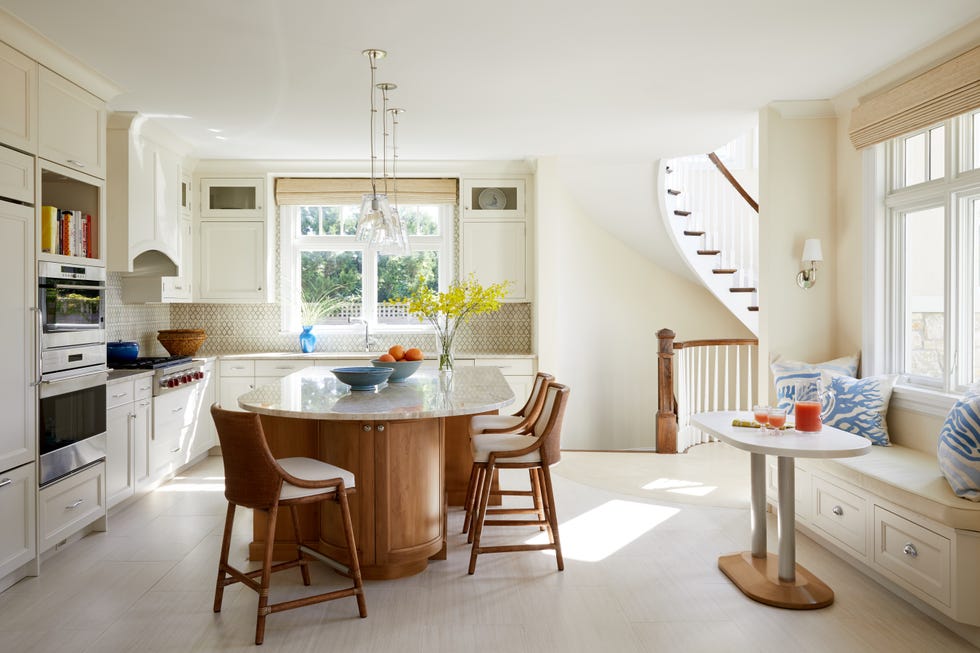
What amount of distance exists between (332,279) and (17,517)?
12.9 feet

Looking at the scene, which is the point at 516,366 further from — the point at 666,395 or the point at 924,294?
the point at 924,294

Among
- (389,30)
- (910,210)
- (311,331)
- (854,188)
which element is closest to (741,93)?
(854,188)

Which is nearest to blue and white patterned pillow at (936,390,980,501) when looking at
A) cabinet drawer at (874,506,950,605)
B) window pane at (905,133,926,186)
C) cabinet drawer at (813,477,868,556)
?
cabinet drawer at (874,506,950,605)

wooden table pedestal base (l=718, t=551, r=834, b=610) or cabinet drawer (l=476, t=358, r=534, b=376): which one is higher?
cabinet drawer (l=476, t=358, r=534, b=376)

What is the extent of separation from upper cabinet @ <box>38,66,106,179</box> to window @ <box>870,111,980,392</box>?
4.60 m

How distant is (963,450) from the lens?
2842mm

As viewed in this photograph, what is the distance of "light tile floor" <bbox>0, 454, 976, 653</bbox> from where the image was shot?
269 centimetres

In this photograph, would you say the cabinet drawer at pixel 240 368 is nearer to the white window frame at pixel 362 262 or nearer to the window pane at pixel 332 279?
the white window frame at pixel 362 262

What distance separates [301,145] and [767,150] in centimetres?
365

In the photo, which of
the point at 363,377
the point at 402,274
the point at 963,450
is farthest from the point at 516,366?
the point at 963,450

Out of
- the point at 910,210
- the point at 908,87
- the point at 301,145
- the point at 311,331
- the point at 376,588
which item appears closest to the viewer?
the point at 376,588

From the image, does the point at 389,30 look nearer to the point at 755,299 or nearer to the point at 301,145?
the point at 301,145

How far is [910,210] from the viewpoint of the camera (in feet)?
13.1

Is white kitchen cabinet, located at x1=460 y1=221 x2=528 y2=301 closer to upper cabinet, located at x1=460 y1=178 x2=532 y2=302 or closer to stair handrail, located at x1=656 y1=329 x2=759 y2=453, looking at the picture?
upper cabinet, located at x1=460 y1=178 x2=532 y2=302
